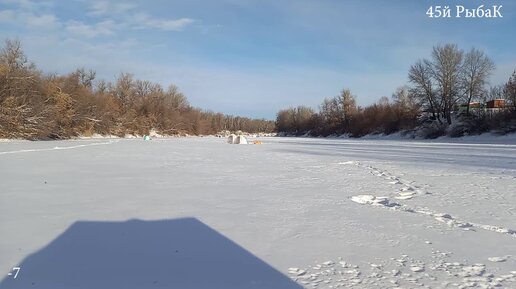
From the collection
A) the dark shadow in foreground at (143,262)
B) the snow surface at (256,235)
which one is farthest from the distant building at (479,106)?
the dark shadow in foreground at (143,262)

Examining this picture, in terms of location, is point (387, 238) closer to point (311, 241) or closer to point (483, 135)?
point (311, 241)

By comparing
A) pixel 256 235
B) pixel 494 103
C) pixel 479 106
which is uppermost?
pixel 494 103

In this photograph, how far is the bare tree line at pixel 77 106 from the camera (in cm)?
3719

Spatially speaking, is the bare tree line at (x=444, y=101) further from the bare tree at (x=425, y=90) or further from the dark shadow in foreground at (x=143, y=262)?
the dark shadow in foreground at (x=143, y=262)

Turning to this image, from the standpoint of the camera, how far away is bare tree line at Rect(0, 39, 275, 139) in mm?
37188

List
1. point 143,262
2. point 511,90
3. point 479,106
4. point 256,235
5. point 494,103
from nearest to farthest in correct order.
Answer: point 143,262
point 256,235
point 511,90
point 479,106
point 494,103

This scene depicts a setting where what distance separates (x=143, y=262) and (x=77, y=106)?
54.1 meters

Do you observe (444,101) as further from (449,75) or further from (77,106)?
(77,106)

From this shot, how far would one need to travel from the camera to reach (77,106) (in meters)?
52.6

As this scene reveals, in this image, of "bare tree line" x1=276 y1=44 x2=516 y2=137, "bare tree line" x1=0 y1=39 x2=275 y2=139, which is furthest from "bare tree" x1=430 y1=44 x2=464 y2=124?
"bare tree line" x1=0 y1=39 x2=275 y2=139

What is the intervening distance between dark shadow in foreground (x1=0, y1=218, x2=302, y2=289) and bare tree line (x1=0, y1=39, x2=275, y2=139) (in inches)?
1428

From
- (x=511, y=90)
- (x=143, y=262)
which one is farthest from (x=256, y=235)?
(x=511, y=90)

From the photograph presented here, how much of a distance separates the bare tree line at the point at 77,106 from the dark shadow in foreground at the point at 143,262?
36.3 m

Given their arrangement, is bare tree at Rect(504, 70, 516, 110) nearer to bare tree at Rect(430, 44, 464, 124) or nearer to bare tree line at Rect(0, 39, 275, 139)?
bare tree at Rect(430, 44, 464, 124)
